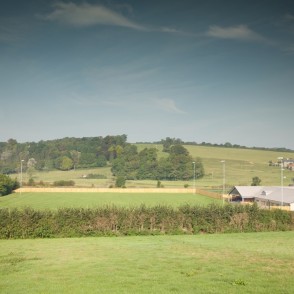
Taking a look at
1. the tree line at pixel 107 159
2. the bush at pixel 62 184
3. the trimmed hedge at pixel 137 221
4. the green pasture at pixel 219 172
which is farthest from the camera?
the tree line at pixel 107 159

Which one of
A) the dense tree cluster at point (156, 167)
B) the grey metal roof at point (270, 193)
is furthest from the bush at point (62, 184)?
the grey metal roof at point (270, 193)

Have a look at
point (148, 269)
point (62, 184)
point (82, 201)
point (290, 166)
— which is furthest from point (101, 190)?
point (148, 269)

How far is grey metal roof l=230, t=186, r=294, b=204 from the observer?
6478cm

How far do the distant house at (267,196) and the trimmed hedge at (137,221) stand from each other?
2534 cm

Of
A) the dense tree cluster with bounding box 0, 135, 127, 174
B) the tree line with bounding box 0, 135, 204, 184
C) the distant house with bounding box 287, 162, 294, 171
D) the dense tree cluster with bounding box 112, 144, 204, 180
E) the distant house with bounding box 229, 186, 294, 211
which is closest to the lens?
the distant house with bounding box 229, 186, 294, 211

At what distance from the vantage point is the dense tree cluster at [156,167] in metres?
148

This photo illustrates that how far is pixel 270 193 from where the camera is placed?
72.9 metres

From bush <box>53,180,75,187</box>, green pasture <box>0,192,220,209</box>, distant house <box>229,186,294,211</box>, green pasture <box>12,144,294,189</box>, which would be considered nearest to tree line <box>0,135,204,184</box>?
green pasture <box>12,144,294,189</box>

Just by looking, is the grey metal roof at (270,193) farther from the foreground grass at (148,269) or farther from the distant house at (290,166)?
the distant house at (290,166)

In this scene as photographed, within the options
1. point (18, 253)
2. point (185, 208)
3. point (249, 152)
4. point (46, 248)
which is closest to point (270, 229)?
point (185, 208)

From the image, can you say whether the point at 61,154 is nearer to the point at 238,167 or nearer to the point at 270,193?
the point at 238,167

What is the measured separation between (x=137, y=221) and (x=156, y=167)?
393 feet

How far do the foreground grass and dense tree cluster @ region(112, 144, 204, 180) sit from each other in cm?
12463

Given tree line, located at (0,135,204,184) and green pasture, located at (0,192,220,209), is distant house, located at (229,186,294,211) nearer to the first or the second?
green pasture, located at (0,192,220,209)
